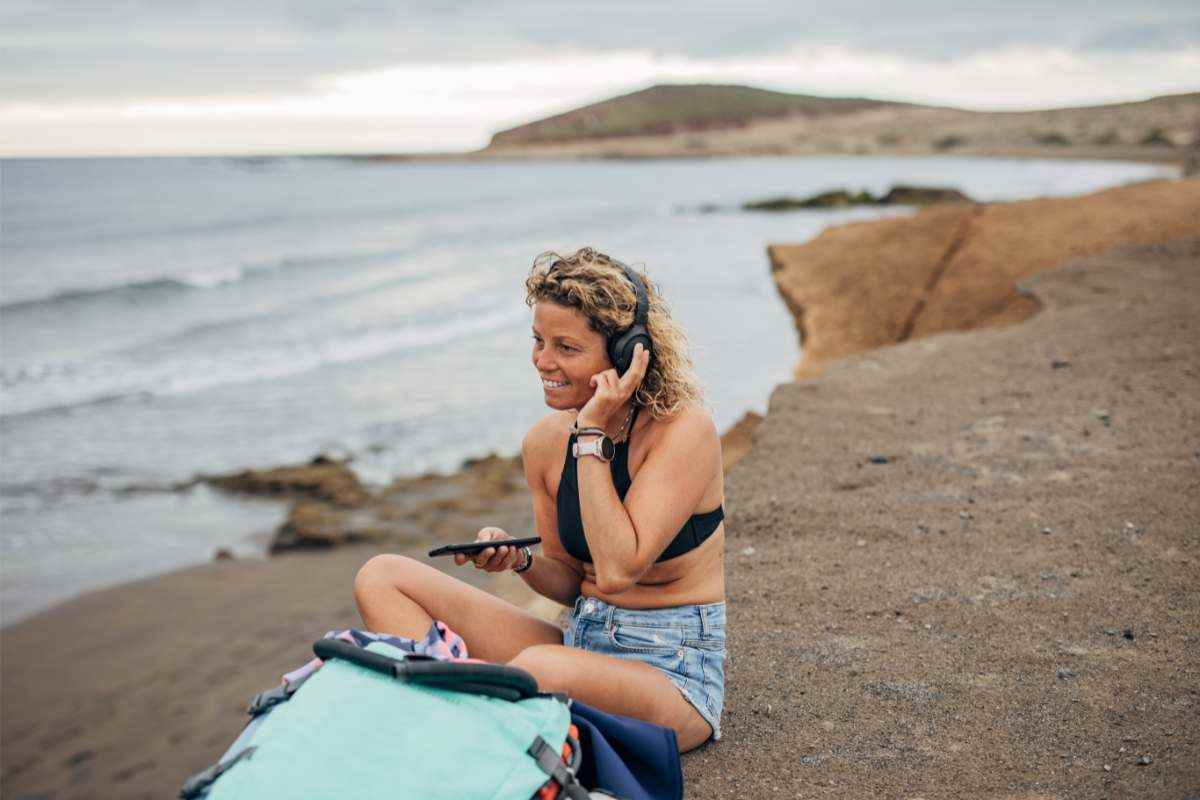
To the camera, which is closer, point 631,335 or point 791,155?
point 631,335

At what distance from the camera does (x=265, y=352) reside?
701 inches

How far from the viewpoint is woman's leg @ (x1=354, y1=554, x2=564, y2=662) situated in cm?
296

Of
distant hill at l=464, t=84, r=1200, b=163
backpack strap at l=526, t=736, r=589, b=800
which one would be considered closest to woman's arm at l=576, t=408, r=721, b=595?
Result: backpack strap at l=526, t=736, r=589, b=800

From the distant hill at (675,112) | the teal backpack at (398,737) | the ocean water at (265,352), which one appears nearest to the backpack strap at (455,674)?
the teal backpack at (398,737)

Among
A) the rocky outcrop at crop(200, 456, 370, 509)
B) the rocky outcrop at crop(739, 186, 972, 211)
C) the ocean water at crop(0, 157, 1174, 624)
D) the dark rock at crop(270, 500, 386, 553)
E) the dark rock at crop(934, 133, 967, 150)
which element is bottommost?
the dark rock at crop(270, 500, 386, 553)

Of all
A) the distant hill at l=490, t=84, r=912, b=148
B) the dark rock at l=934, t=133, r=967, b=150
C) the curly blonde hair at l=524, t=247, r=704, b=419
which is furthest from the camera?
the distant hill at l=490, t=84, r=912, b=148

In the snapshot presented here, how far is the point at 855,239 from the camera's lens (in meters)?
14.9

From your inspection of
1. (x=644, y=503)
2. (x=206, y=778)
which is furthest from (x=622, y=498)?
(x=206, y=778)

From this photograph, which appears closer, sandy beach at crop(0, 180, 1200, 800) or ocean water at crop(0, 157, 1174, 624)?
sandy beach at crop(0, 180, 1200, 800)

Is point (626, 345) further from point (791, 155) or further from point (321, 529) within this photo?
point (791, 155)

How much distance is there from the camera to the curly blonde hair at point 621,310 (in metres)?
2.80

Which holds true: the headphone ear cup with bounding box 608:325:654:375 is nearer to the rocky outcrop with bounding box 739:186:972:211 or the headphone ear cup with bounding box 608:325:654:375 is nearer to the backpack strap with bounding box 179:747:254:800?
the backpack strap with bounding box 179:747:254:800

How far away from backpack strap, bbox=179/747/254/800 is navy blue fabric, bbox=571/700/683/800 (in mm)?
799

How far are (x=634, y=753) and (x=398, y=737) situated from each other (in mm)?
723
